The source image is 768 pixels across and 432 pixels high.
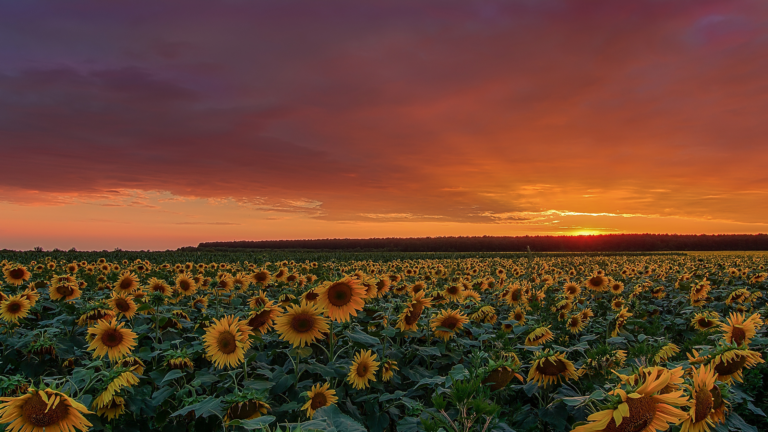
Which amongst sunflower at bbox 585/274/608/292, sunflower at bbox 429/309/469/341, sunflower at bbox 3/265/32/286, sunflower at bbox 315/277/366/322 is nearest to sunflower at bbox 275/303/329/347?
sunflower at bbox 315/277/366/322

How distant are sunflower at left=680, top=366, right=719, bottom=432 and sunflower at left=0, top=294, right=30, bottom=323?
7237 mm

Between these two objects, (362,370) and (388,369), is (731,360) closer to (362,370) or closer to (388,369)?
(388,369)

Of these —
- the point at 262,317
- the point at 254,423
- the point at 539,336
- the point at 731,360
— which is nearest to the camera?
the point at 254,423

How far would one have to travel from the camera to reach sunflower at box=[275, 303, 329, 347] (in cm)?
403

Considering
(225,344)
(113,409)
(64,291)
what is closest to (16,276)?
(64,291)

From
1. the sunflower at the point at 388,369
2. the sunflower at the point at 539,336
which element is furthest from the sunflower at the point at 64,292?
the sunflower at the point at 539,336

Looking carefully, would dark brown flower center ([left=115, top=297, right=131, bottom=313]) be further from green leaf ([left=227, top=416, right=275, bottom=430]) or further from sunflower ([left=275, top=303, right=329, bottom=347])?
green leaf ([left=227, top=416, right=275, bottom=430])

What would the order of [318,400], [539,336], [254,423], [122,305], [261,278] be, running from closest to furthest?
[254,423], [318,400], [539,336], [122,305], [261,278]

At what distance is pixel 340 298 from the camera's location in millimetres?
4203

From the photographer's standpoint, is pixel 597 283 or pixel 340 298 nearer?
pixel 340 298

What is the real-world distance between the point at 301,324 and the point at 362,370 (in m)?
0.71

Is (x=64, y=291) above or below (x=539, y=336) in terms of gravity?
above

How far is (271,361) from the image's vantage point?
4941 mm

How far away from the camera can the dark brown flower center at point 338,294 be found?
4191 millimetres
